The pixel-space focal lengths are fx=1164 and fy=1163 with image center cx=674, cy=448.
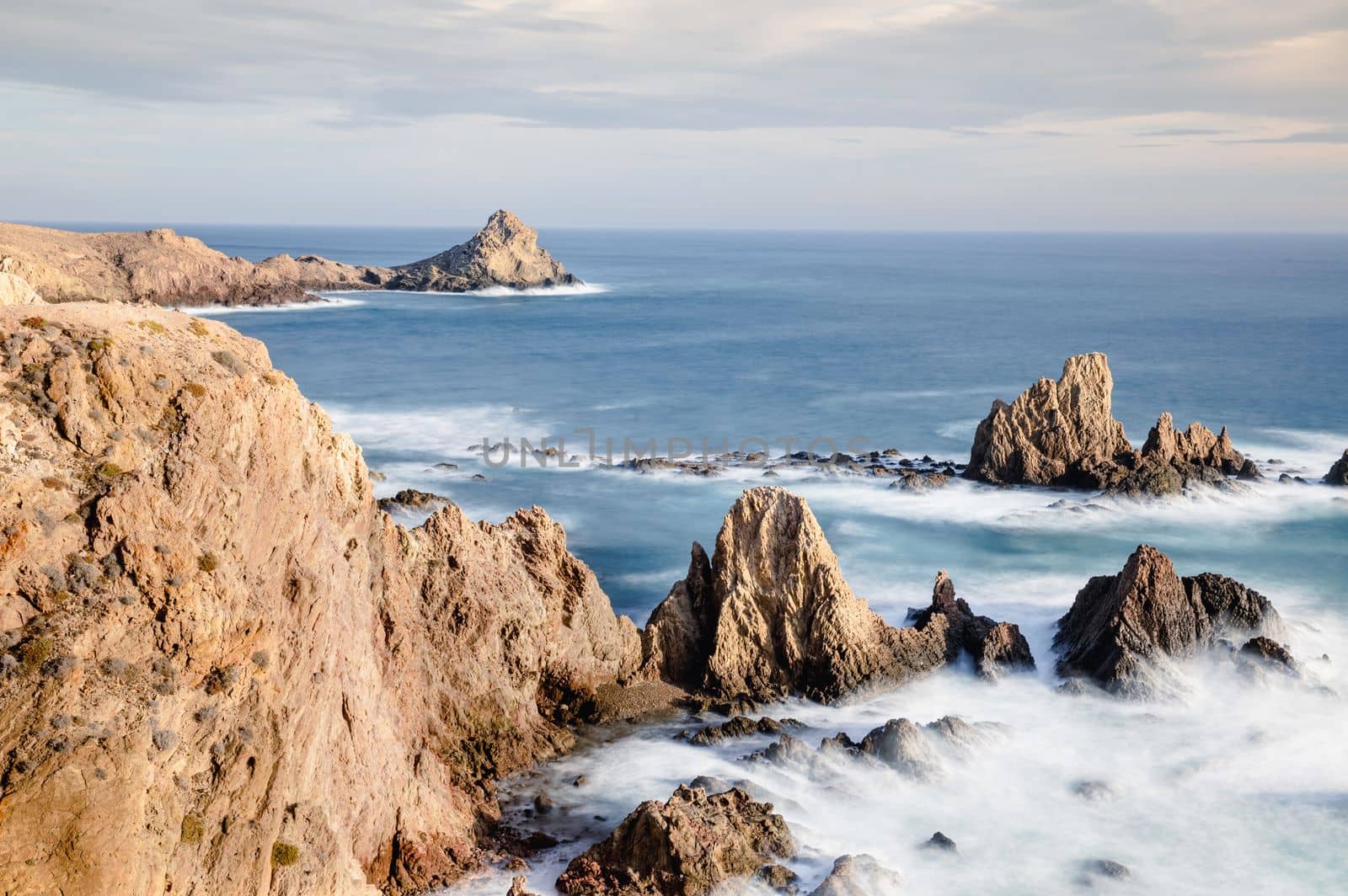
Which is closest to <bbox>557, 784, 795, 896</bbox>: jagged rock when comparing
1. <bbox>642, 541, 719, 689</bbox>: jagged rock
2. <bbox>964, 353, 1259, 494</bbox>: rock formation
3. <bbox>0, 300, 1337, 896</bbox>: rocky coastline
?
<bbox>0, 300, 1337, 896</bbox>: rocky coastline

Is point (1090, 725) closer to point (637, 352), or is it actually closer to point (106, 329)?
point (106, 329)

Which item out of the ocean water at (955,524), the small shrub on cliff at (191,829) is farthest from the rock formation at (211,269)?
the small shrub on cliff at (191,829)

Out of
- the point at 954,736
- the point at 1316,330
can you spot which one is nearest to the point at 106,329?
the point at 954,736

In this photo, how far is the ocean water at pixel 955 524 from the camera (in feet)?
78.4

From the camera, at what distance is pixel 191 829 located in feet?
51.4

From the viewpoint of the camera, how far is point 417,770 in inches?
854

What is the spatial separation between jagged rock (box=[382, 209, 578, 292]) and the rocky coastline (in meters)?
146

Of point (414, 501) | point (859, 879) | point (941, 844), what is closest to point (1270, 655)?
point (941, 844)

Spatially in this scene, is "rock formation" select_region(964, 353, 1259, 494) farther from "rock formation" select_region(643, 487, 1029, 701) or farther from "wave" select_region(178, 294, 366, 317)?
"wave" select_region(178, 294, 366, 317)

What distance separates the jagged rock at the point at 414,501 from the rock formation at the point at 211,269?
5643 centimetres

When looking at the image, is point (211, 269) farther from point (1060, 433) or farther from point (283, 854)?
point (283, 854)

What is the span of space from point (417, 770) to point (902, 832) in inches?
381

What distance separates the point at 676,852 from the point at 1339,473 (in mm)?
48035

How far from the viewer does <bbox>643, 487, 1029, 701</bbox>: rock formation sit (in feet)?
94.8
